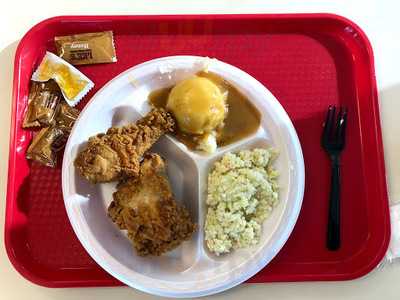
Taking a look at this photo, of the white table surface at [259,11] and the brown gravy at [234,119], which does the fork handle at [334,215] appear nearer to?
the white table surface at [259,11]

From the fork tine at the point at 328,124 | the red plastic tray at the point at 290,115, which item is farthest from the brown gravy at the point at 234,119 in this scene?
the fork tine at the point at 328,124

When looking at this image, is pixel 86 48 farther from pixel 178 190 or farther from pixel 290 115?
pixel 290 115

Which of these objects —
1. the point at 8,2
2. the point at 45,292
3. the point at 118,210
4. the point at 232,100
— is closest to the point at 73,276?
the point at 45,292

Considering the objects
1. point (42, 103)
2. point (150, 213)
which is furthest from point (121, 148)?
point (42, 103)

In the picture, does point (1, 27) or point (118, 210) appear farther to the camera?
point (1, 27)

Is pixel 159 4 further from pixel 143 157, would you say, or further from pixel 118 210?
pixel 118 210

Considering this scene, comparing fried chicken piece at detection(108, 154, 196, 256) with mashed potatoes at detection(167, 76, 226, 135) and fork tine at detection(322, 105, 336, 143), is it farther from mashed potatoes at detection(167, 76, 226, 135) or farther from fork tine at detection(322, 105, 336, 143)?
fork tine at detection(322, 105, 336, 143)
